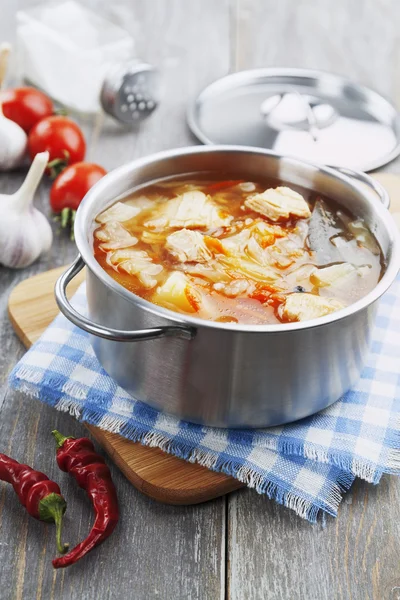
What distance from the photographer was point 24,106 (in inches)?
171

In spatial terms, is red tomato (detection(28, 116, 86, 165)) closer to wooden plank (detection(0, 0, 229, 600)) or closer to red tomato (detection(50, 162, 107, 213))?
red tomato (detection(50, 162, 107, 213))

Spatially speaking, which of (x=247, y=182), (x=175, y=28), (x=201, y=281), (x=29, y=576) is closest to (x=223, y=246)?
(x=201, y=281)

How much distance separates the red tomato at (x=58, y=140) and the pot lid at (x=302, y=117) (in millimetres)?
686

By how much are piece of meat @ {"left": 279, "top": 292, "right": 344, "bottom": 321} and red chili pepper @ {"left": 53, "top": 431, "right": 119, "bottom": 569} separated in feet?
2.51

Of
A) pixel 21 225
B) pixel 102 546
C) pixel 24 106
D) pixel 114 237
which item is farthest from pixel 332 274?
pixel 24 106

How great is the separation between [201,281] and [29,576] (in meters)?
1.07

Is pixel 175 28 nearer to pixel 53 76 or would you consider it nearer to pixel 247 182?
pixel 53 76

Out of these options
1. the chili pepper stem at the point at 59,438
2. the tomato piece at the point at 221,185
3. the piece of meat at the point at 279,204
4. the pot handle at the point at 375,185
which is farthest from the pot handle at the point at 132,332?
the pot handle at the point at 375,185

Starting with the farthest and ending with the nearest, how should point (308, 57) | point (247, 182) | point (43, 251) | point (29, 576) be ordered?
point (308, 57) → point (43, 251) → point (247, 182) → point (29, 576)

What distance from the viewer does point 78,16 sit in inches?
191

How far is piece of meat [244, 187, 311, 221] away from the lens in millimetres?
3008

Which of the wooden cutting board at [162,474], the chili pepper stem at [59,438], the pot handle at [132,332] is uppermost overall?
the pot handle at [132,332]

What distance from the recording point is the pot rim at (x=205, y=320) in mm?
2279

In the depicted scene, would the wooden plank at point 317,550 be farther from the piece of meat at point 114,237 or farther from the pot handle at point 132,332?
the piece of meat at point 114,237
